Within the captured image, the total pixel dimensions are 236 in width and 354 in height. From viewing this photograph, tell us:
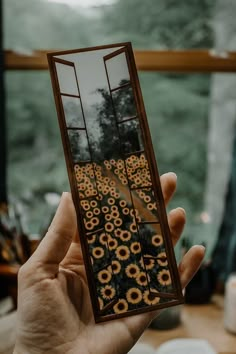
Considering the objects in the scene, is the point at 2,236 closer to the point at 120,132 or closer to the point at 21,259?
the point at 21,259

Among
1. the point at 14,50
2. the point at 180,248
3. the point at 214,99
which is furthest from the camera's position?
the point at 214,99

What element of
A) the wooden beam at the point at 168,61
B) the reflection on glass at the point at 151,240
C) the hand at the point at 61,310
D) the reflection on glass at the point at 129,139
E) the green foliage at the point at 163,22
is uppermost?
the green foliage at the point at 163,22

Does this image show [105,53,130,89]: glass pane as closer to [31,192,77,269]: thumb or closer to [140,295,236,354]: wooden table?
[31,192,77,269]: thumb

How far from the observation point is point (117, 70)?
0.76 metres

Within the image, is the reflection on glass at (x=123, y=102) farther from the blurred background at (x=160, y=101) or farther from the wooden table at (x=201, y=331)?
the blurred background at (x=160, y=101)

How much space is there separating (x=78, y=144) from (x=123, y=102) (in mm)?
117

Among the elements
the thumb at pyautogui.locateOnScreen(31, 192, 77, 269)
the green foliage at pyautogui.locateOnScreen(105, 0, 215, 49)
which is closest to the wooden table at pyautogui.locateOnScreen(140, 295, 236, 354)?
the thumb at pyautogui.locateOnScreen(31, 192, 77, 269)

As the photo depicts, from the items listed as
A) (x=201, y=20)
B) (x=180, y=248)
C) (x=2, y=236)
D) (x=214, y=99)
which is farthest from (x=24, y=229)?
(x=201, y=20)

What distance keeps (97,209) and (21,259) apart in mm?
837

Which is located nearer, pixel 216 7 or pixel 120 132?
pixel 120 132

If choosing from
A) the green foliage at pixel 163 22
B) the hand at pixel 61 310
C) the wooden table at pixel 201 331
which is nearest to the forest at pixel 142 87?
the green foliage at pixel 163 22

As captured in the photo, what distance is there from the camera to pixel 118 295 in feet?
2.48

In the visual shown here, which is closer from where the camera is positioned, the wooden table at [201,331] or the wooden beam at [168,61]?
the wooden table at [201,331]

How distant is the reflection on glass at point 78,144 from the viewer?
75 centimetres
